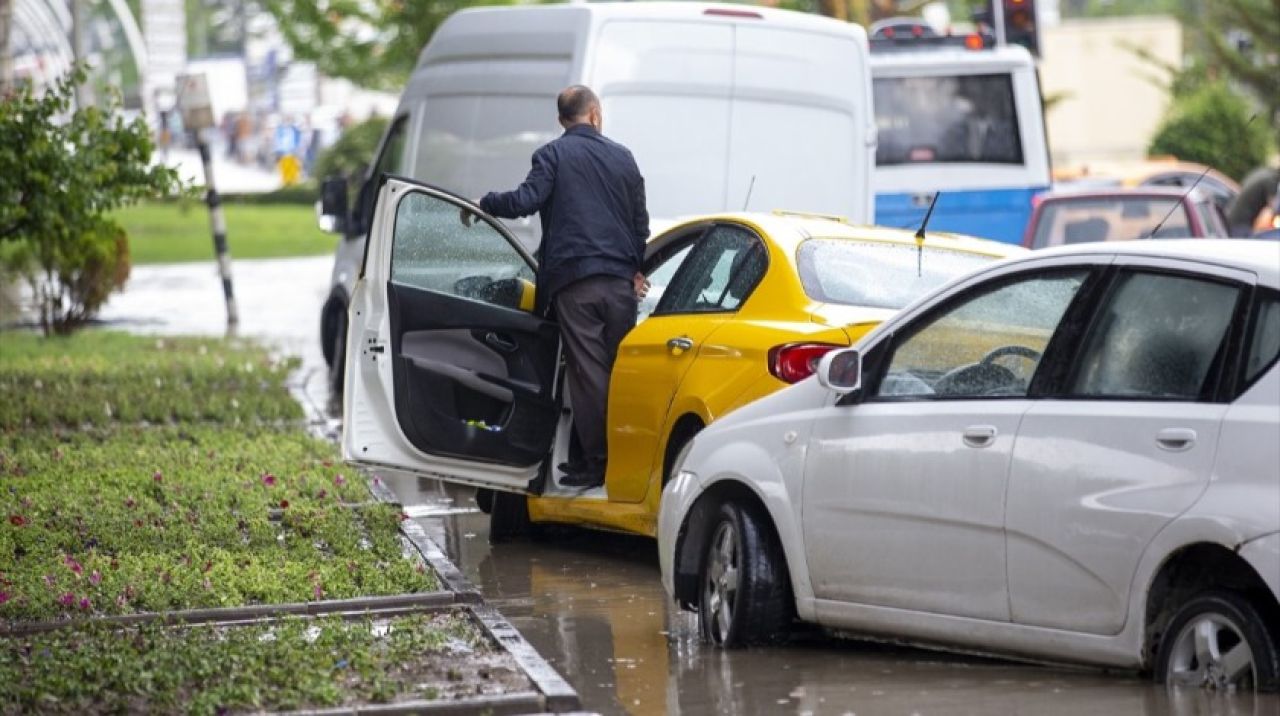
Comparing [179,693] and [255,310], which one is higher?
[179,693]

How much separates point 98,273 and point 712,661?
670 inches

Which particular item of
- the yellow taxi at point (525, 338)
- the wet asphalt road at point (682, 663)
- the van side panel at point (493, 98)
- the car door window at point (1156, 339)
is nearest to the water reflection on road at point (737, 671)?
the wet asphalt road at point (682, 663)

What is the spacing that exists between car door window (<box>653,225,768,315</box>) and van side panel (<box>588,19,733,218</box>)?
13.6ft

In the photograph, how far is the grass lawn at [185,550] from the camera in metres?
7.41

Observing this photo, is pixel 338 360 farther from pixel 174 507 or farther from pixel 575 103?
pixel 575 103

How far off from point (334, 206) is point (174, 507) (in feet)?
19.1

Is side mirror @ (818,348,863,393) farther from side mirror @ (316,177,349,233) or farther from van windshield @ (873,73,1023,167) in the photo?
van windshield @ (873,73,1023,167)

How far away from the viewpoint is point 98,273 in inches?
951

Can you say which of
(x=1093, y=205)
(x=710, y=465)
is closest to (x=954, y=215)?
(x=1093, y=205)

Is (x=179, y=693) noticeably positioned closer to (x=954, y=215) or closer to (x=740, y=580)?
(x=740, y=580)

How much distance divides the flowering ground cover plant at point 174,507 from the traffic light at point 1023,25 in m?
9.26

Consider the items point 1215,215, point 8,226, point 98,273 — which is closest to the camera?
point 8,226

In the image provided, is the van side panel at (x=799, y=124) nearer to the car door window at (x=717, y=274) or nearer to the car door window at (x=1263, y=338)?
the car door window at (x=717, y=274)

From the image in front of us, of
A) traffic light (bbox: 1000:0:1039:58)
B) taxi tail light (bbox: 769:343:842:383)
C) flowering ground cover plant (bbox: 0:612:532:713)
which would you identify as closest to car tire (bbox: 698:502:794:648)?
flowering ground cover plant (bbox: 0:612:532:713)
